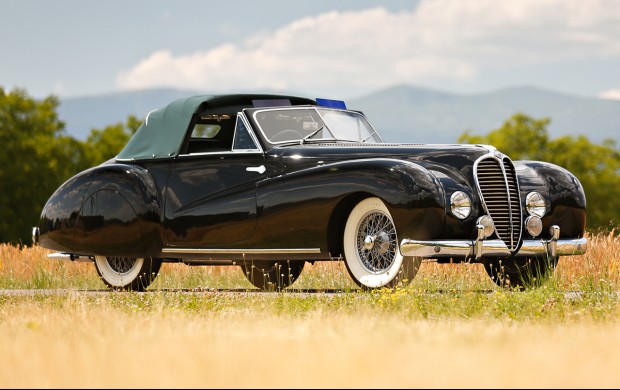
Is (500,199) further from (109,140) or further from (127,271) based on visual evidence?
(109,140)

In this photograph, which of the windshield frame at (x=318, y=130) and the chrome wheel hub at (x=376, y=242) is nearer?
the chrome wheel hub at (x=376, y=242)

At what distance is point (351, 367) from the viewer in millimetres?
5406

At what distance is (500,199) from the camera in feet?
34.0

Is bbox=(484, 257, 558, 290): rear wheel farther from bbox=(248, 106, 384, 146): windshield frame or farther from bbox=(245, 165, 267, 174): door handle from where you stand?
bbox=(245, 165, 267, 174): door handle

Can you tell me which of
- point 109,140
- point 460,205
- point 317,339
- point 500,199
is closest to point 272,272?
point 500,199

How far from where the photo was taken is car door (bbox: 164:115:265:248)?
36.5 ft

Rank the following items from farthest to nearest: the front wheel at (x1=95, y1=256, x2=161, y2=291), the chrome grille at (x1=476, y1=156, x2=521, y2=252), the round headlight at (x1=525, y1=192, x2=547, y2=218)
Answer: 1. the front wheel at (x1=95, y1=256, x2=161, y2=291)
2. the round headlight at (x1=525, y1=192, x2=547, y2=218)
3. the chrome grille at (x1=476, y1=156, x2=521, y2=252)

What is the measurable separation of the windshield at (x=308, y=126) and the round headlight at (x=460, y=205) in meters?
2.29

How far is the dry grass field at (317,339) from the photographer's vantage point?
207 inches

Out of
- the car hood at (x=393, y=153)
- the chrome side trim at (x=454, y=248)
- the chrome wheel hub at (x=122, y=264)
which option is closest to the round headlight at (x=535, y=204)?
the car hood at (x=393, y=153)

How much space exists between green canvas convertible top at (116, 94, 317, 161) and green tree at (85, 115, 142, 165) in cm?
5421

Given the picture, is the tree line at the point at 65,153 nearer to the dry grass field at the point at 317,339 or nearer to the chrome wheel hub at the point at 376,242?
the chrome wheel hub at the point at 376,242

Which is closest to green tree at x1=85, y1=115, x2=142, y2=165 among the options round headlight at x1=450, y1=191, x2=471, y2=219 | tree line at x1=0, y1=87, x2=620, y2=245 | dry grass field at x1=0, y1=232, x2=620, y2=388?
tree line at x1=0, y1=87, x2=620, y2=245

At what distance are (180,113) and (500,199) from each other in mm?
4101
